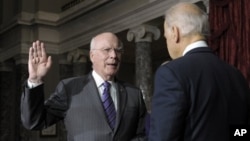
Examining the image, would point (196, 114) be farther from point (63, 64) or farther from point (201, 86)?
point (63, 64)

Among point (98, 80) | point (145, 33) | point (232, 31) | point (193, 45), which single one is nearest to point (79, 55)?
point (145, 33)

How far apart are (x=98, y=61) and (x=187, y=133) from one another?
1.23 m

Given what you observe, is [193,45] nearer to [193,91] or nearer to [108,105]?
[193,91]

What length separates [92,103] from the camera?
283cm

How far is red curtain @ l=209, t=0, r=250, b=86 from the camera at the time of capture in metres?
6.79

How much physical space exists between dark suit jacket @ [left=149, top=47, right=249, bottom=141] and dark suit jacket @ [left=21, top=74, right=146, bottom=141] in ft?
3.08

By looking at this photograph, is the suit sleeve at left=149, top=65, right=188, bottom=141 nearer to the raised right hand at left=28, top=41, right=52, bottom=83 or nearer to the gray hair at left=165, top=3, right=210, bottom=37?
the gray hair at left=165, top=3, right=210, bottom=37

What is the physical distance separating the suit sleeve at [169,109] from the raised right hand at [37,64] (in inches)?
40.2

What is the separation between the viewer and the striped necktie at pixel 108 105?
2.82 metres

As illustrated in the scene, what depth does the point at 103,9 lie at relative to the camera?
11.1 metres

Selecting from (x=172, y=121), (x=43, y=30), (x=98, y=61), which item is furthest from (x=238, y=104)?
(x=43, y=30)

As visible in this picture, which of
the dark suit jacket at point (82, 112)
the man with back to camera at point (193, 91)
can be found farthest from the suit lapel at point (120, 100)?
the man with back to camera at point (193, 91)

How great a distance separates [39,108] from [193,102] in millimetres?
1216

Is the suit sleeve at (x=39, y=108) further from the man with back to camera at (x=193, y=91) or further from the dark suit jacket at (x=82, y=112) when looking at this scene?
the man with back to camera at (x=193, y=91)
